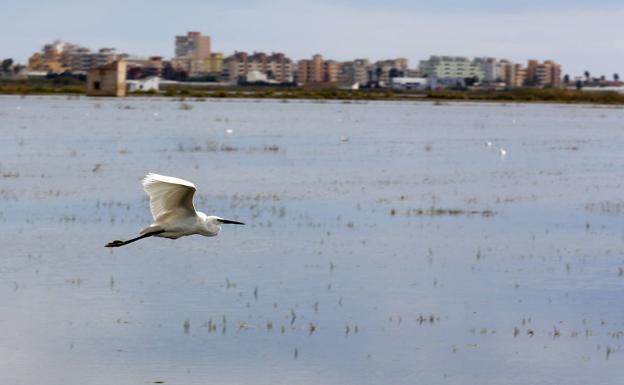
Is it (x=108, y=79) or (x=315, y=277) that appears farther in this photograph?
(x=108, y=79)

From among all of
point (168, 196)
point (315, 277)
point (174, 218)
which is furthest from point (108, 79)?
point (168, 196)

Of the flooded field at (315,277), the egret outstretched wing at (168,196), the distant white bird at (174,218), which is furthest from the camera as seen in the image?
the flooded field at (315,277)

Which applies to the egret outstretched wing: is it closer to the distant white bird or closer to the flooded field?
the distant white bird

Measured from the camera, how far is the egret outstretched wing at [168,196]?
12766 millimetres

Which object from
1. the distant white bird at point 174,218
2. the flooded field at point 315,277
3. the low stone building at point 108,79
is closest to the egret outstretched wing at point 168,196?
the distant white bird at point 174,218

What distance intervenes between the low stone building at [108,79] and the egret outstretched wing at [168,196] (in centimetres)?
9788

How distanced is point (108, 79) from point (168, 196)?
338ft

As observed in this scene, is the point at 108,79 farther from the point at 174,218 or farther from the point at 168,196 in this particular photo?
the point at 168,196

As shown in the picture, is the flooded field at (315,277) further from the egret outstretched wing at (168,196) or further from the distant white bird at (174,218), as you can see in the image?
the egret outstretched wing at (168,196)

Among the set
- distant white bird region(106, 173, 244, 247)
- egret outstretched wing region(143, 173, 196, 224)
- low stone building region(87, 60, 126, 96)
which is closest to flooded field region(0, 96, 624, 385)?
distant white bird region(106, 173, 244, 247)

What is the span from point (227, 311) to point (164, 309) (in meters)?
0.76

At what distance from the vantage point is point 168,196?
13.3m

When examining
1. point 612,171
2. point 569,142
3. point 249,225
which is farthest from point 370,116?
point 249,225

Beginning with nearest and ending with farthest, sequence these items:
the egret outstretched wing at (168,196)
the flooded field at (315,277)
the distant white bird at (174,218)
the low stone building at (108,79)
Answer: the egret outstretched wing at (168,196) → the distant white bird at (174,218) → the flooded field at (315,277) → the low stone building at (108,79)
